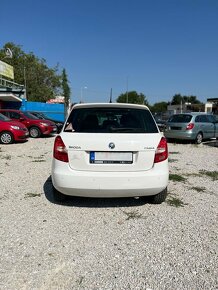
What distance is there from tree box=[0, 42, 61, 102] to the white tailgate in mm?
44627

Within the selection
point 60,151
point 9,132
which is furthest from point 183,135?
point 60,151

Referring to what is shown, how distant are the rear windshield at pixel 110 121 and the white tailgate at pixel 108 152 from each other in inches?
8.5

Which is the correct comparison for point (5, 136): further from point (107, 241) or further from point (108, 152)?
point (107, 241)

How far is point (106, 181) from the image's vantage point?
→ 4.09 metres

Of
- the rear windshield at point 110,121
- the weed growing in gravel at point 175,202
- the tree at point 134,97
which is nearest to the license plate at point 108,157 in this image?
the rear windshield at point 110,121

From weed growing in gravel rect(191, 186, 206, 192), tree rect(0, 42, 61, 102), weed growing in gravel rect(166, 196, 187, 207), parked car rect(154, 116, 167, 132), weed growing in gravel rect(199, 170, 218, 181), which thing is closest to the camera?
weed growing in gravel rect(166, 196, 187, 207)

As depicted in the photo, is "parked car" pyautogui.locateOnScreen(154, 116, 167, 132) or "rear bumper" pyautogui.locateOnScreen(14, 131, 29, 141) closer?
"parked car" pyautogui.locateOnScreen(154, 116, 167, 132)

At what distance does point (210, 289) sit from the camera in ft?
8.77

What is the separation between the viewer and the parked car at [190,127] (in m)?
13.8

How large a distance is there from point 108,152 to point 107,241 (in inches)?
46.2

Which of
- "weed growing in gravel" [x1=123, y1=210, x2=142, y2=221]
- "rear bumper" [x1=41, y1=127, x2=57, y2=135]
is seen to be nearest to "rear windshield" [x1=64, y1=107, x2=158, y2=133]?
"weed growing in gravel" [x1=123, y1=210, x2=142, y2=221]

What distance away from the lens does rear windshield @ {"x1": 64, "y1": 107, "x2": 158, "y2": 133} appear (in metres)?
4.35

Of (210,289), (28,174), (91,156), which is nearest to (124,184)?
(91,156)

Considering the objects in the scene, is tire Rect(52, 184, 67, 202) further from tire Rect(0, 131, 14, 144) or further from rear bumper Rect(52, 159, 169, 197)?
tire Rect(0, 131, 14, 144)
